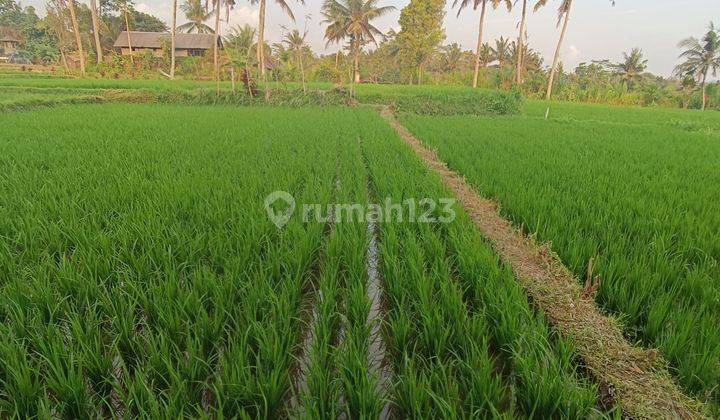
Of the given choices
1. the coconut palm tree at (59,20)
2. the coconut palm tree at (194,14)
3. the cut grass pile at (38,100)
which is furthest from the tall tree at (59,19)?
the cut grass pile at (38,100)

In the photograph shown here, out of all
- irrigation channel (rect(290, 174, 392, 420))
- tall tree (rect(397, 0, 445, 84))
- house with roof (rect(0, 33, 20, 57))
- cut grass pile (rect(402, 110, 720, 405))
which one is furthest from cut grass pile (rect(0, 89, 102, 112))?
house with roof (rect(0, 33, 20, 57))

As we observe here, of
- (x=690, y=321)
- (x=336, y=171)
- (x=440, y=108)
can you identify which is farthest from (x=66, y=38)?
(x=690, y=321)

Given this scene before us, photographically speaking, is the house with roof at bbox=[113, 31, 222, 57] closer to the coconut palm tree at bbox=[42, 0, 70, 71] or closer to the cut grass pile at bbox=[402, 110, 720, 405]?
the coconut palm tree at bbox=[42, 0, 70, 71]

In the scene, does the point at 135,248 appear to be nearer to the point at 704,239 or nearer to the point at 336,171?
the point at 336,171

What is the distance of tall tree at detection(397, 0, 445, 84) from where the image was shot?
22406mm

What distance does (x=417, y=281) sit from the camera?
177cm

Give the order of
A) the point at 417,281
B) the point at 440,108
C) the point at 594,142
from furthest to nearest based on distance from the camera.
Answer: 1. the point at 440,108
2. the point at 594,142
3. the point at 417,281

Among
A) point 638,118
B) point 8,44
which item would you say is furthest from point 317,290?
point 8,44

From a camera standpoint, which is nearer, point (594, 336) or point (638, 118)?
point (594, 336)

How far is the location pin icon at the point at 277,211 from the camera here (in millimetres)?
2582

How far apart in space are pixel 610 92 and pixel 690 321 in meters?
26.8

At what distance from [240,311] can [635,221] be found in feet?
8.70

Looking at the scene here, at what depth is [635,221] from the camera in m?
2.57

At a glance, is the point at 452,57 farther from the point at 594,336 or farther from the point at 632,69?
the point at 594,336
